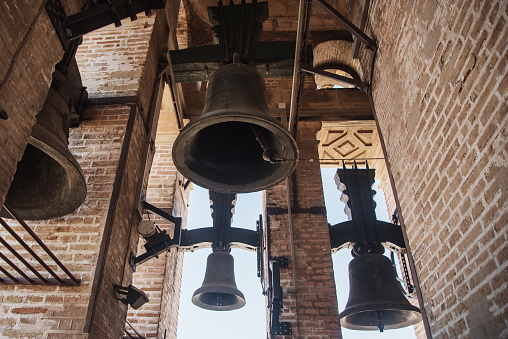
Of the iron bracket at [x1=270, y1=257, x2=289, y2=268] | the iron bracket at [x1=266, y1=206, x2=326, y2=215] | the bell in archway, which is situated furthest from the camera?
the iron bracket at [x1=266, y1=206, x2=326, y2=215]

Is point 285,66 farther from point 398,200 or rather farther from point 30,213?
point 30,213

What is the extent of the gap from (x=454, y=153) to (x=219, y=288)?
3308mm

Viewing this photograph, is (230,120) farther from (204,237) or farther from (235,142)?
(204,237)

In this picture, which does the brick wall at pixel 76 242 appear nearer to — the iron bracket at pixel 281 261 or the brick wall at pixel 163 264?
the brick wall at pixel 163 264

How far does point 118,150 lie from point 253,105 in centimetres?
166

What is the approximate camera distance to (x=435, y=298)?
2.66 metres

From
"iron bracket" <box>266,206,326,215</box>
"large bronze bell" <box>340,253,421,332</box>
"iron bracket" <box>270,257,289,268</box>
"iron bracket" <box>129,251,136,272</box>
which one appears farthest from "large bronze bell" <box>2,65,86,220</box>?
"iron bracket" <box>266,206,326,215</box>

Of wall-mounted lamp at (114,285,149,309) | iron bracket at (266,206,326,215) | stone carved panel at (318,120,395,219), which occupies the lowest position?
wall-mounted lamp at (114,285,149,309)

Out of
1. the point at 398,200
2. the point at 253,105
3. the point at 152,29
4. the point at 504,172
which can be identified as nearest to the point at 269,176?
the point at 253,105

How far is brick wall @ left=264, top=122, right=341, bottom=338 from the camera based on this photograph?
534 centimetres

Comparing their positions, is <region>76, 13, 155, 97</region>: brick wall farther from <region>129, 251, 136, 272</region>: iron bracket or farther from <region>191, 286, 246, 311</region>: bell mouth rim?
<region>191, 286, 246, 311</region>: bell mouth rim

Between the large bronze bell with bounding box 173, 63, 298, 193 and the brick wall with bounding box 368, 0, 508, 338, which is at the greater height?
the large bronze bell with bounding box 173, 63, 298, 193

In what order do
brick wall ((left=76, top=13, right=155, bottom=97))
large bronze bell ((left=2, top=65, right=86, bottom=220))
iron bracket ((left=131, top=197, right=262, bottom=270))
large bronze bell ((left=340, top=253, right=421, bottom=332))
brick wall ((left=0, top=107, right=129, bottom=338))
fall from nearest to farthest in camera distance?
1. large bronze bell ((left=2, top=65, right=86, bottom=220))
2. brick wall ((left=0, top=107, right=129, bottom=338))
3. large bronze bell ((left=340, top=253, right=421, bottom=332))
4. brick wall ((left=76, top=13, right=155, bottom=97))
5. iron bracket ((left=131, top=197, right=262, bottom=270))

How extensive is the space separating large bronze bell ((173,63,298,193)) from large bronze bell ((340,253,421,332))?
2.03 meters
